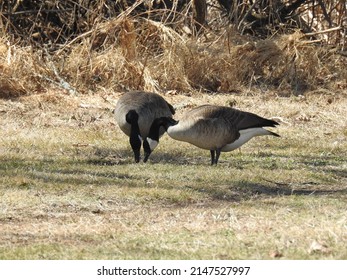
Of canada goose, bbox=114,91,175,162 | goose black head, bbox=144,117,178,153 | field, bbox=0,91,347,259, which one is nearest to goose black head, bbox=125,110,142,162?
canada goose, bbox=114,91,175,162

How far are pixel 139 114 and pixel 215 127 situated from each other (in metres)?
1.19

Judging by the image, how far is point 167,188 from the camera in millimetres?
9570

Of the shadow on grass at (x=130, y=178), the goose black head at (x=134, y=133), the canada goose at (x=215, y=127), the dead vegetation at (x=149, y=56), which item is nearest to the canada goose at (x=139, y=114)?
the goose black head at (x=134, y=133)

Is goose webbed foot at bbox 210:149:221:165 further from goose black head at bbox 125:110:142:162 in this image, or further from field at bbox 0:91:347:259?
goose black head at bbox 125:110:142:162

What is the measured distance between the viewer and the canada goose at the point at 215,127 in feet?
34.9

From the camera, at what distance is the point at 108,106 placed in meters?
14.7

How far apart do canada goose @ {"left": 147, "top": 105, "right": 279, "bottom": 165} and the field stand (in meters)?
0.29

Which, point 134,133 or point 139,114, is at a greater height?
point 139,114

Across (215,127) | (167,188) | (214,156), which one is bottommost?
(214,156)

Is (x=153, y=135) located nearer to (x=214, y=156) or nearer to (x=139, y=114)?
(x=139, y=114)

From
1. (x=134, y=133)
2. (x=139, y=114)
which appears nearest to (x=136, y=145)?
(x=134, y=133)

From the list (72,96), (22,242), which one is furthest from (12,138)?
(22,242)

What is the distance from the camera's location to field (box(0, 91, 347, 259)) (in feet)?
23.1
